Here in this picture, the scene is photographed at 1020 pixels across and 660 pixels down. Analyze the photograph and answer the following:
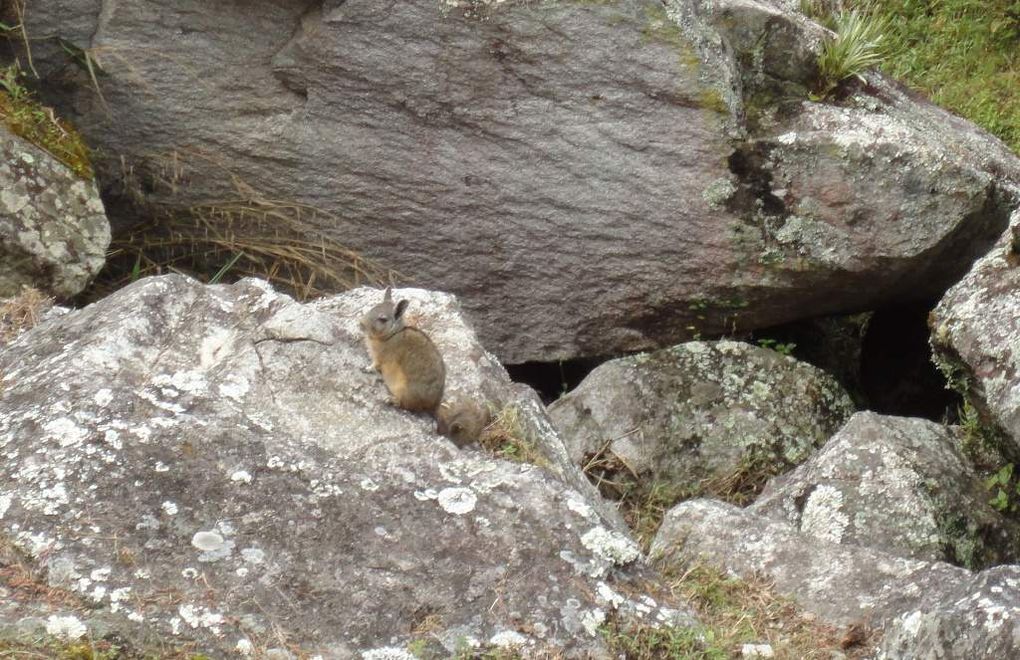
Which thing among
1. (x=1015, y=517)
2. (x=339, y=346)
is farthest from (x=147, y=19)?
(x=1015, y=517)

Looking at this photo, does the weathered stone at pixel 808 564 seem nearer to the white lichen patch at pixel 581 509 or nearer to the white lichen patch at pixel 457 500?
the white lichen patch at pixel 581 509

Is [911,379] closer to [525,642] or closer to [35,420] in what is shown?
[525,642]

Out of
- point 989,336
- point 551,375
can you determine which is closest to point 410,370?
point 989,336

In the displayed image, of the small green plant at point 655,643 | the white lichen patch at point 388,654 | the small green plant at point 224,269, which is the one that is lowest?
the small green plant at point 224,269

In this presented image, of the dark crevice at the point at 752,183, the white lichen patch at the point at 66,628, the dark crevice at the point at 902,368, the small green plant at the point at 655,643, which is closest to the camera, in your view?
the white lichen patch at the point at 66,628

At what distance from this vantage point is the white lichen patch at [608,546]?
4.82 m

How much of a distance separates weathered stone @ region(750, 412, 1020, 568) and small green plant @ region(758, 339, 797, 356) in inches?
68.4

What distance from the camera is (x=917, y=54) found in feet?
39.1

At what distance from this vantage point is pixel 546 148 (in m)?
8.23

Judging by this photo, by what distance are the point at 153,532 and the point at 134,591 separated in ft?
0.85

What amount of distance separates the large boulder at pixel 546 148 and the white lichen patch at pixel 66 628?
4623 millimetres

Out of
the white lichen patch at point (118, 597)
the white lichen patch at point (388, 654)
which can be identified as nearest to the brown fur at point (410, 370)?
the white lichen patch at point (388, 654)

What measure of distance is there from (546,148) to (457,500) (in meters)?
3.76

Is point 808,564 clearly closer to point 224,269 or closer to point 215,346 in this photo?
point 215,346
